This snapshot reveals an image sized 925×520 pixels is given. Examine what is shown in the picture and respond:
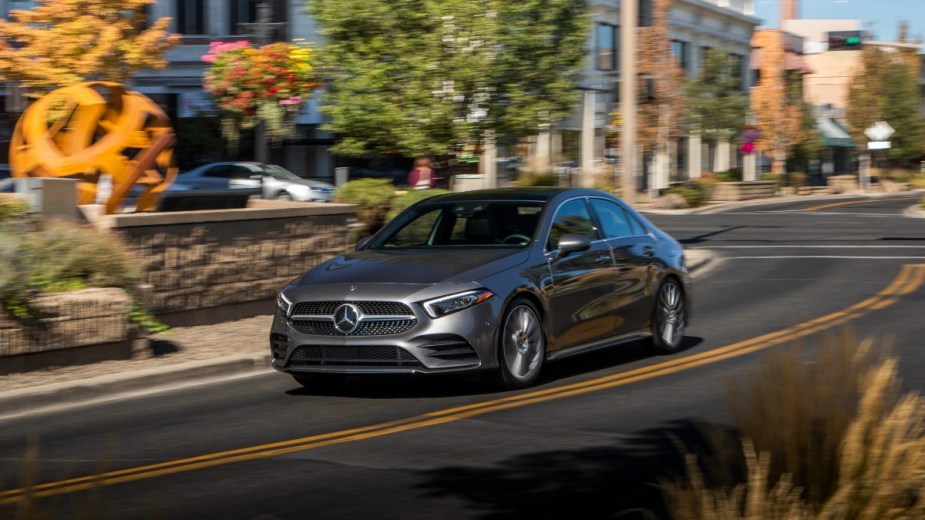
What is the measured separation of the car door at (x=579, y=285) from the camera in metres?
11.0

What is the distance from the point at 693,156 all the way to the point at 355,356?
2305 inches

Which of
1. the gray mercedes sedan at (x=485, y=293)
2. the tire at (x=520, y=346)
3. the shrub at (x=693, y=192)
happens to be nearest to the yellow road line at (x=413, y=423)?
the tire at (x=520, y=346)

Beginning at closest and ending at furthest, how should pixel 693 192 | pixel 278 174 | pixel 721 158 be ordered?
1. pixel 278 174
2. pixel 693 192
3. pixel 721 158

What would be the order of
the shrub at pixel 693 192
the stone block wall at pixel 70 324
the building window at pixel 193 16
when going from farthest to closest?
the shrub at pixel 693 192
the building window at pixel 193 16
the stone block wall at pixel 70 324

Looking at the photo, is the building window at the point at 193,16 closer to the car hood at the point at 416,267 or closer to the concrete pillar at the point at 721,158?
the concrete pillar at the point at 721,158

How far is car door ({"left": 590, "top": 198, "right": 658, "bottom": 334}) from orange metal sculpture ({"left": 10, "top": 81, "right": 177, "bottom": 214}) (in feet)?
20.7

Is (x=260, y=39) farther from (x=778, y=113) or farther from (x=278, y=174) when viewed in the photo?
(x=778, y=113)

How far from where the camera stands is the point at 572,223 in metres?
11.6

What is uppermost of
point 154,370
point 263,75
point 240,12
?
point 240,12

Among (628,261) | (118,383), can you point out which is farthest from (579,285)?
(118,383)

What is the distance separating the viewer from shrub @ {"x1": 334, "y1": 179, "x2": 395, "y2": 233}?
782 inches

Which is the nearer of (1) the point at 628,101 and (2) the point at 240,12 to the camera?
(1) the point at 628,101

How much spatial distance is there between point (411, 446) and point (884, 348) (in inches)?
240

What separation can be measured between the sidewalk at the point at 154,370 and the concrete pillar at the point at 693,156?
5390 cm
